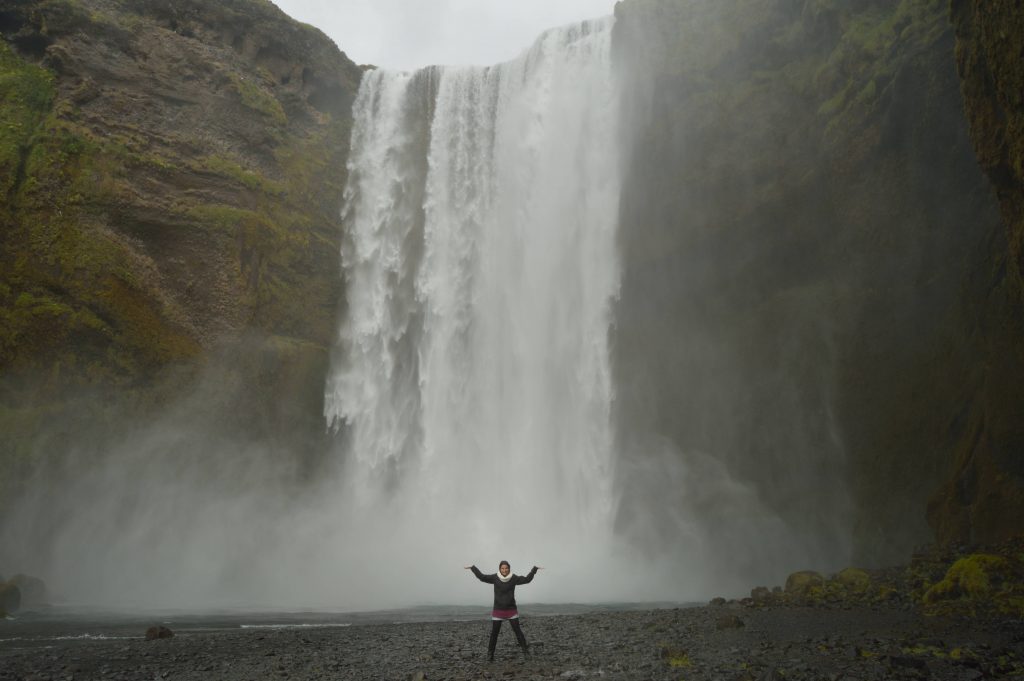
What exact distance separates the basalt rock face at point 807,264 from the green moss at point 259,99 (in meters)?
13.8

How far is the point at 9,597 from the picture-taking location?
693 inches

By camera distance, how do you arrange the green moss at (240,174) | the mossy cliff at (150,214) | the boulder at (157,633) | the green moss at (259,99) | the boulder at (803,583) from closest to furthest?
the boulder at (157,633) → the boulder at (803,583) → the mossy cliff at (150,214) → the green moss at (240,174) → the green moss at (259,99)

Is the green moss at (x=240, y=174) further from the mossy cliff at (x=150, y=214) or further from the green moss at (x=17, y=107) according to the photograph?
the green moss at (x=17, y=107)

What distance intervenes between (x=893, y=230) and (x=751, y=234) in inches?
171

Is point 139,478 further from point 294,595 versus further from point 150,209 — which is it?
point 150,209

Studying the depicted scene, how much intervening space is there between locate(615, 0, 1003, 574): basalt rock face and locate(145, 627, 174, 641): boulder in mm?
14932

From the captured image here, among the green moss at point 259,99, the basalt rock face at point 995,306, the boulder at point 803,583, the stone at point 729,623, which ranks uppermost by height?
the green moss at point 259,99

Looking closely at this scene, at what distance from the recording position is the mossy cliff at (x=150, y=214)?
23.7 metres

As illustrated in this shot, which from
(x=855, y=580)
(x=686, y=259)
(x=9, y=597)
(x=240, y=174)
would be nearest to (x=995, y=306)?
(x=855, y=580)

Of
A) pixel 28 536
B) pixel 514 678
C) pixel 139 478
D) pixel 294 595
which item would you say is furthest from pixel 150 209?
pixel 514 678

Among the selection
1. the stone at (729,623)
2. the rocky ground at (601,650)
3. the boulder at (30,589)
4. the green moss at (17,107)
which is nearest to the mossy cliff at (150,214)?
the green moss at (17,107)

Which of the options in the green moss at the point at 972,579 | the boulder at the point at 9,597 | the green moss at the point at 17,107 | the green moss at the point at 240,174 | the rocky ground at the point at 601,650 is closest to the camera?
the rocky ground at the point at 601,650

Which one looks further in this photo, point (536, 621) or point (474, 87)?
point (474, 87)

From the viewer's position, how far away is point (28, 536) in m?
22.2
